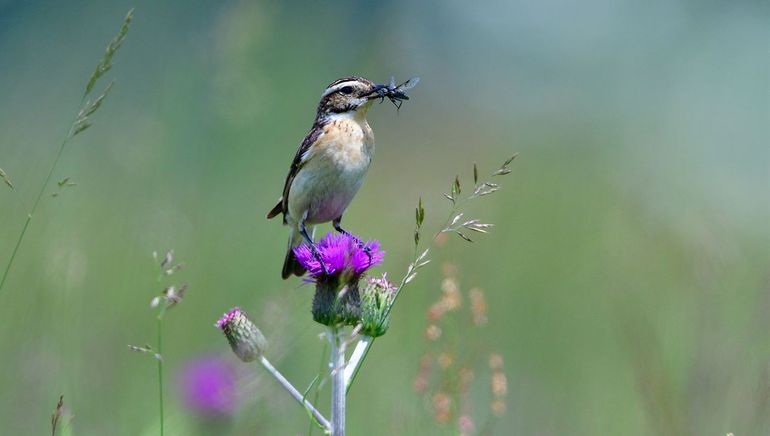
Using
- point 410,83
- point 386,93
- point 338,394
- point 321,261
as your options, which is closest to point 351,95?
point 386,93

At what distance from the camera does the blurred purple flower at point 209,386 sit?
3752mm

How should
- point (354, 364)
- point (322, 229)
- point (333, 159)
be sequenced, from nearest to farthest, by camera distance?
1. point (354, 364)
2. point (333, 159)
3. point (322, 229)

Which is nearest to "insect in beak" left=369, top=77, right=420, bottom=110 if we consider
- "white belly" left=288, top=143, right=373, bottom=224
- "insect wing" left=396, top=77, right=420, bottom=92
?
"insect wing" left=396, top=77, right=420, bottom=92

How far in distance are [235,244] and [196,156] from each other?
4.82ft

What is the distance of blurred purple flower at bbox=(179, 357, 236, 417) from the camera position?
148 inches

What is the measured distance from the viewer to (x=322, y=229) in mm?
7277

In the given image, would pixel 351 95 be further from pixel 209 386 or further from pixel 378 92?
pixel 209 386

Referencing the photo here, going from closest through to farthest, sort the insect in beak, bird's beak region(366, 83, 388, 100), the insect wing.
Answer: the insect wing, the insect in beak, bird's beak region(366, 83, 388, 100)

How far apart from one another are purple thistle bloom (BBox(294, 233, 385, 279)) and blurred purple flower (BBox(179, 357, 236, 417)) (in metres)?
0.49

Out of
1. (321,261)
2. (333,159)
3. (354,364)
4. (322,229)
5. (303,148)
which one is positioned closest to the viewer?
(354,364)

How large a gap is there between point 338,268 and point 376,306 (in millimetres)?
201

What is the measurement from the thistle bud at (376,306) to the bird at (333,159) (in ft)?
2.82

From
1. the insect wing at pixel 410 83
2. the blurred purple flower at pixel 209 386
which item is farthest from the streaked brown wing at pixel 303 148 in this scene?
the blurred purple flower at pixel 209 386

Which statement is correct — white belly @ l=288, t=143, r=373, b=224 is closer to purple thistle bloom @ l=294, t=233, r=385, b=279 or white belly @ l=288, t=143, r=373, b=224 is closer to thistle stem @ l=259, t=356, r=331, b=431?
purple thistle bloom @ l=294, t=233, r=385, b=279
